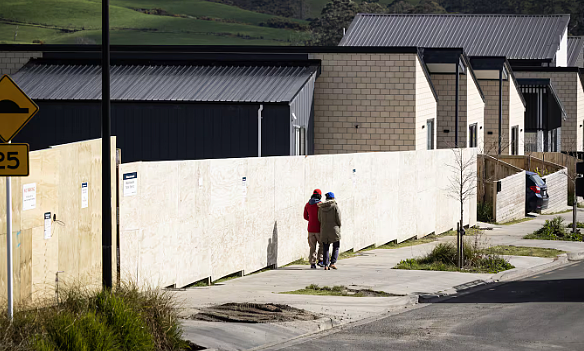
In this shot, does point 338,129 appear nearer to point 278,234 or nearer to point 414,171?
point 414,171

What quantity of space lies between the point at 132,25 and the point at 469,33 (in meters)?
94.6

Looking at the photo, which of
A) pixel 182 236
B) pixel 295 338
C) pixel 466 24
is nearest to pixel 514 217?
pixel 182 236

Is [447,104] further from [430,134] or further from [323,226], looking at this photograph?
[323,226]

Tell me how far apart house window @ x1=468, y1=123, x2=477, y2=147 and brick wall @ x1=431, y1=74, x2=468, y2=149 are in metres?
1.97

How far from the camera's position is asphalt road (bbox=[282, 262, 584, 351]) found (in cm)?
1099

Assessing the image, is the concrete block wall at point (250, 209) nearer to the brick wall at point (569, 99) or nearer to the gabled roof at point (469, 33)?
the gabled roof at point (469, 33)

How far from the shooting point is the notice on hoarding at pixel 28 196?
36.1 feet

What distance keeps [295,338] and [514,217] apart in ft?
73.1

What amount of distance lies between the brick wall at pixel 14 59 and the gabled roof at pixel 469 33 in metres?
25.2

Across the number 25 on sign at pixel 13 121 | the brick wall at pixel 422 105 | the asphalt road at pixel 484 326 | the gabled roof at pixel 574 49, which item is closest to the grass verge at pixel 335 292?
the asphalt road at pixel 484 326

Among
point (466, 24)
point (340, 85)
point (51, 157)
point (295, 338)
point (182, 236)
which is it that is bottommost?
point (295, 338)

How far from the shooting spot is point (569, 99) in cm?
5366

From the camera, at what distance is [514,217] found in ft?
106

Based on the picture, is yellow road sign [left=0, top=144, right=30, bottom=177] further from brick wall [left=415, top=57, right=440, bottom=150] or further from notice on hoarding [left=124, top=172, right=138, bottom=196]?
brick wall [left=415, top=57, right=440, bottom=150]
